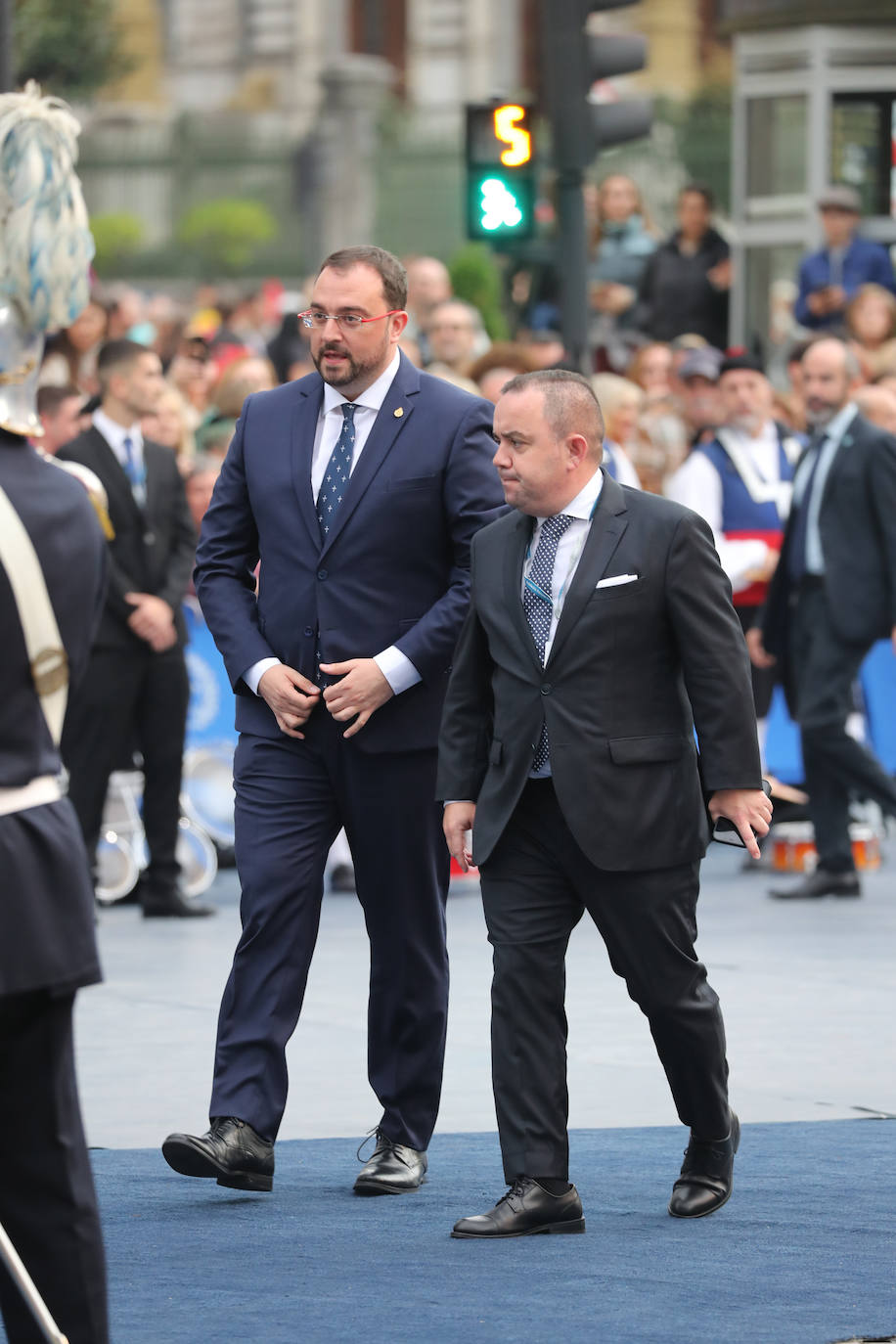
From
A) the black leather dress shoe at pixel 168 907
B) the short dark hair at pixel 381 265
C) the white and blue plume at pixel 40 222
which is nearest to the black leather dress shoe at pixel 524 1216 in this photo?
the short dark hair at pixel 381 265

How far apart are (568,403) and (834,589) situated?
17.9 feet

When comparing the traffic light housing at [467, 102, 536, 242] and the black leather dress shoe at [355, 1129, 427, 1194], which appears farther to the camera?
the traffic light housing at [467, 102, 536, 242]

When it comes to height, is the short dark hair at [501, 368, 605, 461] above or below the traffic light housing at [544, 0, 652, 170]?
below

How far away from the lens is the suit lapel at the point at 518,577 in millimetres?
6195

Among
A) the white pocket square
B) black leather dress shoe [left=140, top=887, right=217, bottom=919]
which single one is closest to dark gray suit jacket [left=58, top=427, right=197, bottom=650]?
black leather dress shoe [left=140, top=887, right=217, bottom=919]

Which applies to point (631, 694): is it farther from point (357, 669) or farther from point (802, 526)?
point (802, 526)

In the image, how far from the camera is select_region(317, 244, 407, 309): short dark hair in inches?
264

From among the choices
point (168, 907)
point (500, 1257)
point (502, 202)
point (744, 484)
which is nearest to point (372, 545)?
point (500, 1257)

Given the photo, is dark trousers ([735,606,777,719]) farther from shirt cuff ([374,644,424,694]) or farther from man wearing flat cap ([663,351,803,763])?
shirt cuff ([374,644,424,694])

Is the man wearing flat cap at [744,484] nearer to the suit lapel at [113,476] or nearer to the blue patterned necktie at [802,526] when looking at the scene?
the blue patterned necktie at [802,526]

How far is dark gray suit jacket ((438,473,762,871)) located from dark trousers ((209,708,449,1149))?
1.66ft

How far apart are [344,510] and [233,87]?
55484 mm

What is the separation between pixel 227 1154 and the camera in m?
6.42

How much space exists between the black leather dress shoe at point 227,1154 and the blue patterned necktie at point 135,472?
518cm
